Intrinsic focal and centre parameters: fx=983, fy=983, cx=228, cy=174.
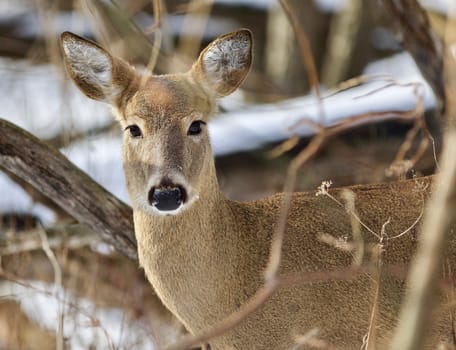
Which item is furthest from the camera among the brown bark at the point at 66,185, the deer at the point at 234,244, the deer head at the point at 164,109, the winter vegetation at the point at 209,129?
the winter vegetation at the point at 209,129

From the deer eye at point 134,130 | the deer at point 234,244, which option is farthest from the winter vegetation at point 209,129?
the deer eye at point 134,130

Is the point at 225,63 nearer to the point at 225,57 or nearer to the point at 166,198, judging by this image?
the point at 225,57

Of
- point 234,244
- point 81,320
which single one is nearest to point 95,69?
point 234,244

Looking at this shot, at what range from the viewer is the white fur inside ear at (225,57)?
4610mm

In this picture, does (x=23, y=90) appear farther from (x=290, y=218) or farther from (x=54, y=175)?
(x=290, y=218)

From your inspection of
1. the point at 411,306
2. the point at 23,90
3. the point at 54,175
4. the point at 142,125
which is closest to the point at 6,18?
the point at 23,90

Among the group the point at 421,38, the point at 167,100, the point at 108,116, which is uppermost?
the point at 108,116

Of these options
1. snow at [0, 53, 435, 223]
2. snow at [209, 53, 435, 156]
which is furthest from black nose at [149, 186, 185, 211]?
snow at [209, 53, 435, 156]

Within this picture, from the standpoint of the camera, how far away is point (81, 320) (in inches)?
227

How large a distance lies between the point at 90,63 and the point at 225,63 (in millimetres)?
637

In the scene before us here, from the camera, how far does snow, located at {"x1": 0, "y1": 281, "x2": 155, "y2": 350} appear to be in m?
5.38

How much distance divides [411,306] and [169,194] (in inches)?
64.7

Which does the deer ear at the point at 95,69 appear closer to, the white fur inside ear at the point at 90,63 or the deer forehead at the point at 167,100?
the white fur inside ear at the point at 90,63

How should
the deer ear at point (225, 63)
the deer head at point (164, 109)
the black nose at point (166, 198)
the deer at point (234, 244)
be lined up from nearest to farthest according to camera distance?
the black nose at point (166, 198)
the deer head at point (164, 109)
the deer at point (234, 244)
the deer ear at point (225, 63)
